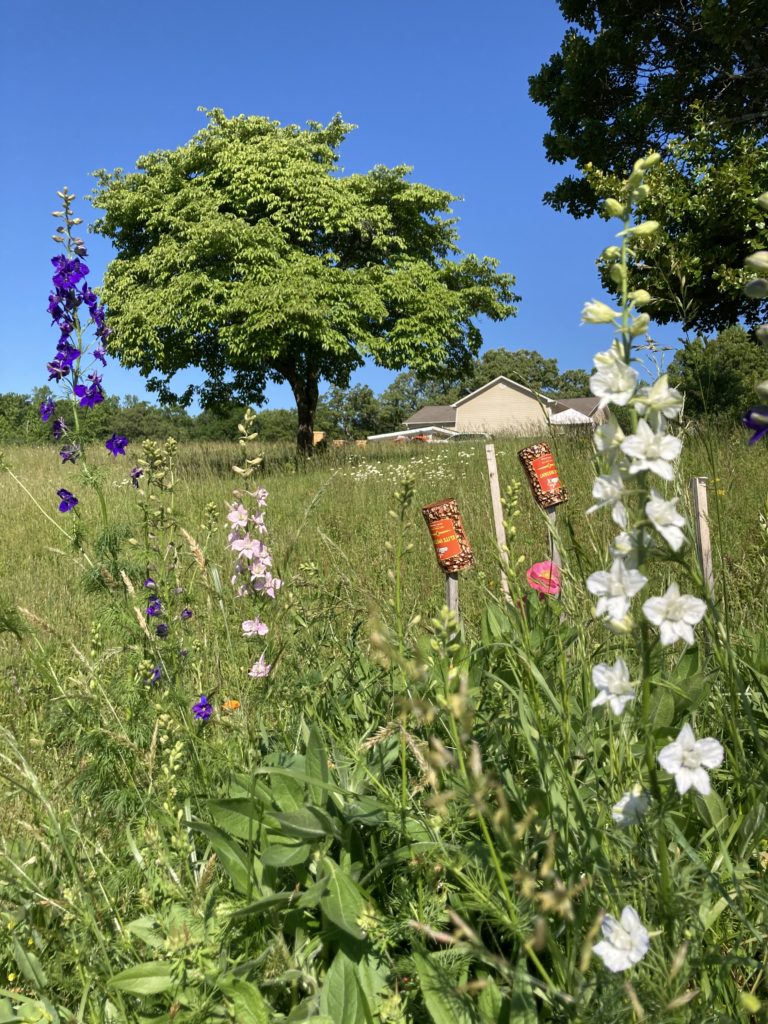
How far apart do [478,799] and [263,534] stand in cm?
194

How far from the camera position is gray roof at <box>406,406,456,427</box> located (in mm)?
75250

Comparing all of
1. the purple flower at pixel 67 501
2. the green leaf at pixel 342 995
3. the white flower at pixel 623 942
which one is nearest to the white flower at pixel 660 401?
the white flower at pixel 623 942

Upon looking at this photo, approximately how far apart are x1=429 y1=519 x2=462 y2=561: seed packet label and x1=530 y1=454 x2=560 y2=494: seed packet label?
1.71 ft

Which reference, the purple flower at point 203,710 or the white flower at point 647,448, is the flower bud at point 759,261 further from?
the purple flower at point 203,710

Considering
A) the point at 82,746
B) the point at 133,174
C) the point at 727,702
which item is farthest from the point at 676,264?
the point at 133,174

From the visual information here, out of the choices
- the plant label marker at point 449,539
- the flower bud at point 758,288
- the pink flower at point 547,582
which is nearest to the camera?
the flower bud at point 758,288

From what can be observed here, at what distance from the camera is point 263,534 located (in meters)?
2.63

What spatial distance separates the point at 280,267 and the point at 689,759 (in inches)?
733

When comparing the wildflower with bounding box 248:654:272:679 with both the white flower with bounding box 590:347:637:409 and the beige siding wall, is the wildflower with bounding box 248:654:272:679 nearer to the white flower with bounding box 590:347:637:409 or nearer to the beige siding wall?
the white flower with bounding box 590:347:637:409

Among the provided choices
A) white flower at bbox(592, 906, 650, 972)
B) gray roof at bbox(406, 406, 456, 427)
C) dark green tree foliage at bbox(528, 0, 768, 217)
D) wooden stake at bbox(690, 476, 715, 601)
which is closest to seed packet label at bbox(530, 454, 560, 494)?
wooden stake at bbox(690, 476, 715, 601)

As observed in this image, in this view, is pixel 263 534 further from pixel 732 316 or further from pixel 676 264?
pixel 732 316

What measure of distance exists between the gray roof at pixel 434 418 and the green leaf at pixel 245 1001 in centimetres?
7351

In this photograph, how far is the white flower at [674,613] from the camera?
94 centimetres

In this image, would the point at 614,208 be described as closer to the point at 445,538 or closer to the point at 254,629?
the point at 254,629
